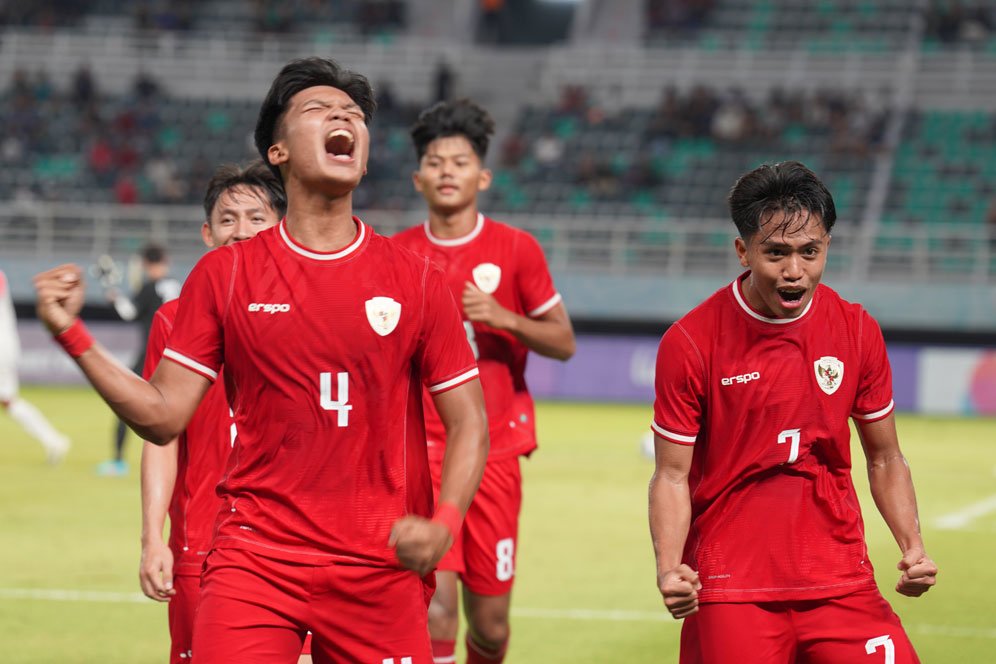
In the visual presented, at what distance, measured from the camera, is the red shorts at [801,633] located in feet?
14.7

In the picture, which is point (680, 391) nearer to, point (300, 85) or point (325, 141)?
point (325, 141)

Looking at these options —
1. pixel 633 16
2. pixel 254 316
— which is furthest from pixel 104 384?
pixel 633 16

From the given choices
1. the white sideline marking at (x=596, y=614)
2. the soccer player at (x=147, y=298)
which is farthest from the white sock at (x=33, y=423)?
the white sideline marking at (x=596, y=614)

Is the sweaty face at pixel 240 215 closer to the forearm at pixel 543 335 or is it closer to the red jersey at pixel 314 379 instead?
the red jersey at pixel 314 379

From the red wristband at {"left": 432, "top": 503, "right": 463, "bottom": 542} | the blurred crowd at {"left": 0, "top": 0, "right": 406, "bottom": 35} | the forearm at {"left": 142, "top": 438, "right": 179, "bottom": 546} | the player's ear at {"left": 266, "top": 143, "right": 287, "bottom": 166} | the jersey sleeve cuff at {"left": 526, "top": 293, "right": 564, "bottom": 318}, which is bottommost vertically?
the forearm at {"left": 142, "top": 438, "right": 179, "bottom": 546}

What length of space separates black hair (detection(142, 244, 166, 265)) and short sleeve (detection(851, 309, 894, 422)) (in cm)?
1059

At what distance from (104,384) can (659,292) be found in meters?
24.2

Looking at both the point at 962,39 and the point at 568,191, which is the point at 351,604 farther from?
the point at 962,39

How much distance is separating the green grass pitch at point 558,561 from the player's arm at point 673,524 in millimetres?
617

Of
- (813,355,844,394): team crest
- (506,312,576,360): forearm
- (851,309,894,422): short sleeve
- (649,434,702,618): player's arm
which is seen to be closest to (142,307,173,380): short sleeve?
(649,434,702,618): player's arm

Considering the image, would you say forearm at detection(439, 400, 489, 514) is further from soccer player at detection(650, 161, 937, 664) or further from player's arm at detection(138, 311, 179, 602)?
player's arm at detection(138, 311, 179, 602)

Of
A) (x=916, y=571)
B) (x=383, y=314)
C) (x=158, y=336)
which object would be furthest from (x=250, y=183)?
(x=916, y=571)

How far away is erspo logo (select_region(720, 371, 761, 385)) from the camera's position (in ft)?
15.2

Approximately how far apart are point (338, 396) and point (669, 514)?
45.8 inches
